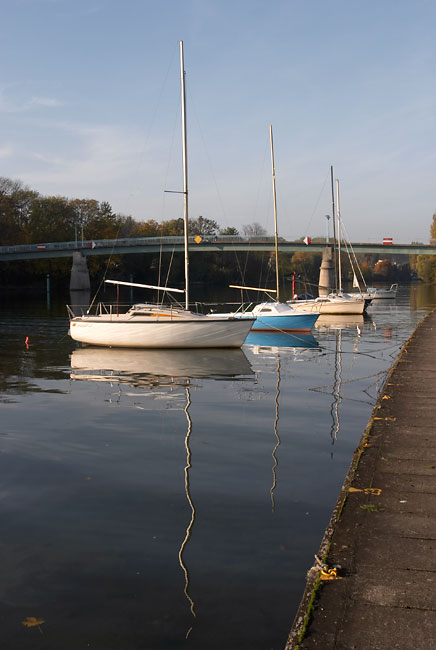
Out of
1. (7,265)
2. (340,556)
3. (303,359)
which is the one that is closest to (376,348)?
(303,359)

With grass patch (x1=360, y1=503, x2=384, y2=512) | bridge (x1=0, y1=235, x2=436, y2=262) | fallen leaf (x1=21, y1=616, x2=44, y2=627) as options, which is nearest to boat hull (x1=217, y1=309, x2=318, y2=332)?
grass patch (x1=360, y1=503, x2=384, y2=512)

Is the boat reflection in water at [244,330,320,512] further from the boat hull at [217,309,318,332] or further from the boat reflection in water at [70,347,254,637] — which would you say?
the boat reflection in water at [70,347,254,637]

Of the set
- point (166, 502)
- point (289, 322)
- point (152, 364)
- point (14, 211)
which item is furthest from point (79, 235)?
point (166, 502)

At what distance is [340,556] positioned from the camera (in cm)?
557

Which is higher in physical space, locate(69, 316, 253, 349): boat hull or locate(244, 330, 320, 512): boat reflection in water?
locate(69, 316, 253, 349): boat hull

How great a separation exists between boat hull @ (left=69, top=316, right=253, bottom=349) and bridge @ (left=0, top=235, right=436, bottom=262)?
66.2m

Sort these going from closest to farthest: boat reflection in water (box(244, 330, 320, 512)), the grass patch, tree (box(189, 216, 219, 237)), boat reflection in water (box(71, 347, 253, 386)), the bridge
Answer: the grass patch < boat reflection in water (box(71, 347, 253, 386)) < boat reflection in water (box(244, 330, 320, 512)) < the bridge < tree (box(189, 216, 219, 237))

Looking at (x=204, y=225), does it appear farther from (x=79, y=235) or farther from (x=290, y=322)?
(x=290, y=322)

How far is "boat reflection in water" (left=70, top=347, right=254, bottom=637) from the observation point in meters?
19.3

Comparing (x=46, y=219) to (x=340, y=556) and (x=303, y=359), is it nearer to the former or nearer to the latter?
(x=303, y=359)

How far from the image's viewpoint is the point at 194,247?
105 meters

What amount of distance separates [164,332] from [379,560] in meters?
20.9

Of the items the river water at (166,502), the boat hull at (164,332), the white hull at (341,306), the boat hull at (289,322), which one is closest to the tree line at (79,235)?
the white hull at (341,306)

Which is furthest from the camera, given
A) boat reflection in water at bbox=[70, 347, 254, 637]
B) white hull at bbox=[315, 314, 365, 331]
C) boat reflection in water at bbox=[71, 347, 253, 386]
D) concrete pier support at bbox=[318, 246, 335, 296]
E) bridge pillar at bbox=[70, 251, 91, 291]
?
bridge pillar at bbox=[70, 251, 91, 291]
